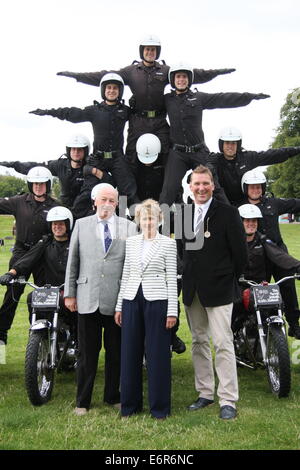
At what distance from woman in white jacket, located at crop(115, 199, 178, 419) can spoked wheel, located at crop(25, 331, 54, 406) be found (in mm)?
855

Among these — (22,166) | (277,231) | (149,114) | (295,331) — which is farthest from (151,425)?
(22,166)

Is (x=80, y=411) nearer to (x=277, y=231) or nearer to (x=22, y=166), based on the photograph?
(x=277, y=231)

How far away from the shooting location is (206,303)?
17.4 feet

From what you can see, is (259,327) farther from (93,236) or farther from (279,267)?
(93,236)

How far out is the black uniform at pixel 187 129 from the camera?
7297 millimetres

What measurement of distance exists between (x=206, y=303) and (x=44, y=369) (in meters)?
1.77

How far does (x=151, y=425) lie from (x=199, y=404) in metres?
0.80

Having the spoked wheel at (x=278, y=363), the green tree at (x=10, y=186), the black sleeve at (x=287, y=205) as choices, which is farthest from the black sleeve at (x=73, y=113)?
the green tree at (x=10, y=186)

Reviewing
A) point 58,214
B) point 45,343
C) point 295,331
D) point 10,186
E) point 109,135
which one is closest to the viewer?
point 45,343

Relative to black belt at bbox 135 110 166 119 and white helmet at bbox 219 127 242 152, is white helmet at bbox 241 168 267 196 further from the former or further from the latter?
black belt at bbox 135 110 166 119

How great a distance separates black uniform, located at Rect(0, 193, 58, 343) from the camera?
24.0 ft

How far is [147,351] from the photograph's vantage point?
17.1 ft

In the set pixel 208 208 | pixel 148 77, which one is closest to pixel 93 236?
pixel 208 208

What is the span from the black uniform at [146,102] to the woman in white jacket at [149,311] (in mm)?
2587
